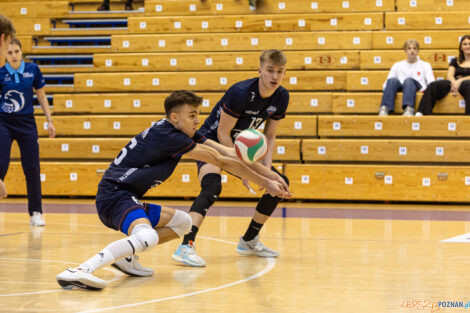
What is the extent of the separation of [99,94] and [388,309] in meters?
7.86

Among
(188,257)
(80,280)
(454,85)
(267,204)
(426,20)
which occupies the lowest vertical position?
(188,257)

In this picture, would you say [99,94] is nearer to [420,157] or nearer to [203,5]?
[203,5]

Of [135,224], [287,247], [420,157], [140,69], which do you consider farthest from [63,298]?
[140,69]

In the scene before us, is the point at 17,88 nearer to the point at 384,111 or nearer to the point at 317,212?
the point at 317,212

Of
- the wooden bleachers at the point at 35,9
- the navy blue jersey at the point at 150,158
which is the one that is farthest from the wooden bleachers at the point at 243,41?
the navy blue jersey at the point at 150,158

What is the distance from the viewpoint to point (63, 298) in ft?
9.71

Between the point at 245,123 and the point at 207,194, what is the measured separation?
59cm

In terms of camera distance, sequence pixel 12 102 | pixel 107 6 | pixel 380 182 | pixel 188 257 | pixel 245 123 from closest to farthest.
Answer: pixel 188 257 → pixel 245 123 → pixel 12 102 → pixel 380 182 → pixel 107 6

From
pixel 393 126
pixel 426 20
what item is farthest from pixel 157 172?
pixel 426 20

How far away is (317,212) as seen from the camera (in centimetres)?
720

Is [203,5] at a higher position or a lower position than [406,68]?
higher

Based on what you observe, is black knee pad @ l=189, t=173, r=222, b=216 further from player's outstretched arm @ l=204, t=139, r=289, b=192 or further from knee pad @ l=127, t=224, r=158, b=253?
knee pad @ l=127, t=224, r=158, b=253

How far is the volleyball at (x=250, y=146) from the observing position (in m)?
3.48

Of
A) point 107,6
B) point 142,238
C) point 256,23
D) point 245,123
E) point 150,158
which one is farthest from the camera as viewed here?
point 107,6
